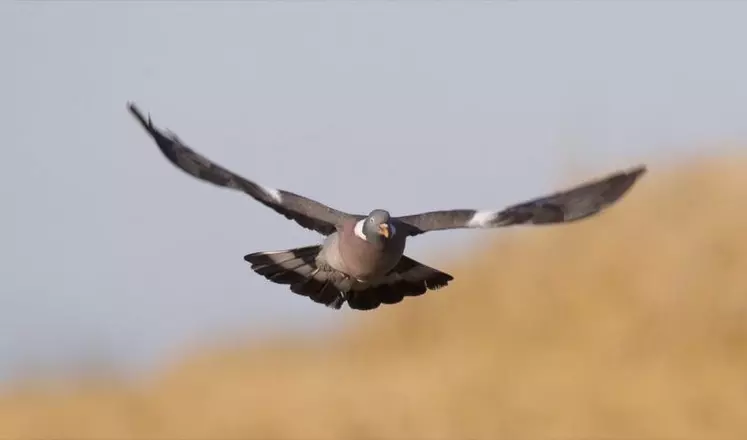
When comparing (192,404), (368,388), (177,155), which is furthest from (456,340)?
(177,155)

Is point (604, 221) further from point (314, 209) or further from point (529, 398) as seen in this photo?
point (314, 209)

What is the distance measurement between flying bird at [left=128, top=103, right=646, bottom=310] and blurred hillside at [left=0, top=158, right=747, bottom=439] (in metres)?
4.78

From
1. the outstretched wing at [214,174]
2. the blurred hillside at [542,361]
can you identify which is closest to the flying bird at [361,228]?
the outstretched wing at [214,174]

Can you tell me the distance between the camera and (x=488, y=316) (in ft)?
54.5

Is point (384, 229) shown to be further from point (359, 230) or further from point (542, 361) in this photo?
point (542, 361)

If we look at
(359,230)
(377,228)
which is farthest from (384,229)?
(359,230)

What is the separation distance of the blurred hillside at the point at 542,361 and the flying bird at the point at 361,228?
4.78 m

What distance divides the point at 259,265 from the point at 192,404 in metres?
6.26

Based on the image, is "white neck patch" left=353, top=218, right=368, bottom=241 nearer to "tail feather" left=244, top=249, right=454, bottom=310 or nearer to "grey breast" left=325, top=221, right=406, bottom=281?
"grey breast" left=325, top=221, right=406, bottom=281

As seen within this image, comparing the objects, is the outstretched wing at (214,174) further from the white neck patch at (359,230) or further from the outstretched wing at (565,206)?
the outstretched wing at (565,206)

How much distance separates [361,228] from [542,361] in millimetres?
7404

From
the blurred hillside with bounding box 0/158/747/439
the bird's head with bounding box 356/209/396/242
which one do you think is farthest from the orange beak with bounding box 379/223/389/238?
the blurred hillside with bounding box 0/158/747/439

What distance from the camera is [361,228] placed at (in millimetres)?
8562

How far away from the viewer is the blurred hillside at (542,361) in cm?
1430
